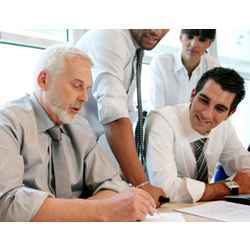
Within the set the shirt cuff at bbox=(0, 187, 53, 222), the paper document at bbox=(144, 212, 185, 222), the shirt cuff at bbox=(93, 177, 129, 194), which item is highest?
the shirt cuff at bbox=(0, 187, 53, 222)

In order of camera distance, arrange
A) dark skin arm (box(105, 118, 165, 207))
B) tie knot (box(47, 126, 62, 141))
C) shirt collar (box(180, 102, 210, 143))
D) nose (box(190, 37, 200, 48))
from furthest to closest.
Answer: shirt collar (box(180, 102, 210, 143)), nose (box(190, 37, 200, 48)), dark skin arm (box(105, 118, 165, 207)), tie knot (box(47, 126, 62, 141))

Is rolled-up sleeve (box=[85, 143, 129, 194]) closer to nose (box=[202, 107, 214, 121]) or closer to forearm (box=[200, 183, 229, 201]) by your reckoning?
forearm (box=[200, 183, 229, 201])

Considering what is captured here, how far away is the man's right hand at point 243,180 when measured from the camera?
1.24 m

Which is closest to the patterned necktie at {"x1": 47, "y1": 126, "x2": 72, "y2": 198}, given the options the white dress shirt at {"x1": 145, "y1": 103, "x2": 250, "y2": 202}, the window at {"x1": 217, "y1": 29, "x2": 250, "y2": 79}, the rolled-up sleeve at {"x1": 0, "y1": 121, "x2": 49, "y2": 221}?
the rolled-up sleeve at {"x1": 0, "y1": 121, "x2": 49, "y2": 221}

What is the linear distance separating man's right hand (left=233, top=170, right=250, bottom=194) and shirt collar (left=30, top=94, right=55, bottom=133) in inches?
25.1

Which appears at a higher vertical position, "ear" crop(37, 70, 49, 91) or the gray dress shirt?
"ear" crop(37, 70, 49, 91)

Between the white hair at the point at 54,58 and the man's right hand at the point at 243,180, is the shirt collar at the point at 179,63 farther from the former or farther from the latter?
the white hair at the point at 54,58

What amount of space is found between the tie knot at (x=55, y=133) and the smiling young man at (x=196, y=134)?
378 millimetres

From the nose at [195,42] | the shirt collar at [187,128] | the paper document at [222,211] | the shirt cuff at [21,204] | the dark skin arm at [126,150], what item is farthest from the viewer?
the shirt collar at [187,128]

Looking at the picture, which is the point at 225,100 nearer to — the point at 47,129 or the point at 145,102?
the point at 145,102

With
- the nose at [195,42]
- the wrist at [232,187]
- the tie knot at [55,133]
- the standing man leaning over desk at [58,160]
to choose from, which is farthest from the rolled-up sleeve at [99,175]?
the nose at [195,42]

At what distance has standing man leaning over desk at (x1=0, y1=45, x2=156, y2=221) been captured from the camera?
759 millimetres

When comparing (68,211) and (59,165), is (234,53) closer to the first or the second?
(59,165)
